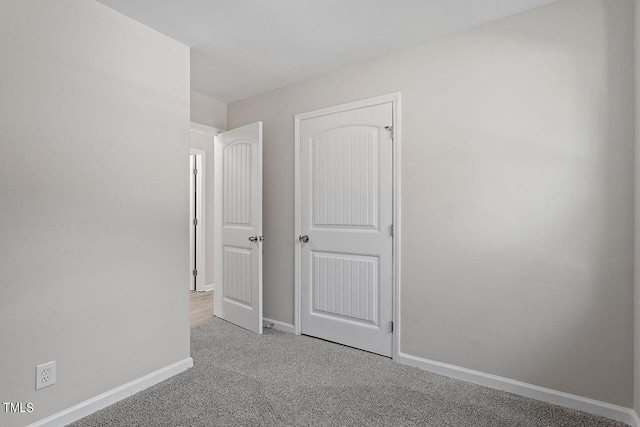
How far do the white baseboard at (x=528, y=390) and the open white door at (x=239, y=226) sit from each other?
1487mm

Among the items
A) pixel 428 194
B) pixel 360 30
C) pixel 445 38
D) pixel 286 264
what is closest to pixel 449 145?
pixel 428 194

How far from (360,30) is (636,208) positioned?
1906mm

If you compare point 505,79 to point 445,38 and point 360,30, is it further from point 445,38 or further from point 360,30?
point 360,30

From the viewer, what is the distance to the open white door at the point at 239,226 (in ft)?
10.6

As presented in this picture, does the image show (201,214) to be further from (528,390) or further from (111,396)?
(528,390)

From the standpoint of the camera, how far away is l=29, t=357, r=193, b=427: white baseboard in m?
1.81

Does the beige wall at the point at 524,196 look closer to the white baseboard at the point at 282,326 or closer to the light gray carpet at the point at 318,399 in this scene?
the light gray carpet at the point at 318,399

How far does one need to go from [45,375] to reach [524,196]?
112 inches

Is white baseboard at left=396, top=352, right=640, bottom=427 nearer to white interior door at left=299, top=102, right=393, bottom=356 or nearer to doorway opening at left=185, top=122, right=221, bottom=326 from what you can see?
white interior door at left=299, top=102, right=393, bottom=356

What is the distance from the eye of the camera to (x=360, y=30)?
234 cm

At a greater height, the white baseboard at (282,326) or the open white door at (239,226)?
the open white door at (239,226)

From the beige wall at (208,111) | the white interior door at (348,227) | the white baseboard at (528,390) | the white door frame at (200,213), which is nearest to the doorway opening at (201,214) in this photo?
the white door frame at (200,213)

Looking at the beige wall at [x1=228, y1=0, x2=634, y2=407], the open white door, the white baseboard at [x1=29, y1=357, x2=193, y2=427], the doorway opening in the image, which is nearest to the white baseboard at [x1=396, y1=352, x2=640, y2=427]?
the beige wall at [x1=228, y1=0, x2=634, y2=407]

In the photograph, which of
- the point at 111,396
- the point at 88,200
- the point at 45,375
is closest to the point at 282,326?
the point at 111,396
